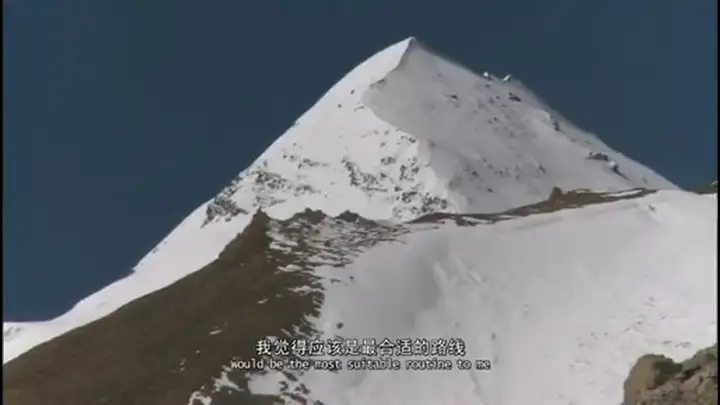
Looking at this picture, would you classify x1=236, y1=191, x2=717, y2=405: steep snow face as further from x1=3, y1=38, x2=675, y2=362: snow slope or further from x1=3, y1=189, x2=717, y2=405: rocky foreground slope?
x1=3, y1=38, x2=675, y2=362: snow slope

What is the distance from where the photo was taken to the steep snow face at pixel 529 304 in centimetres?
2916

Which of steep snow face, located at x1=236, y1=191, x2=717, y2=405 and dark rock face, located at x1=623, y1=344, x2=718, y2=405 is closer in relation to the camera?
dark rock face, located at x1=623, y1=344, x2=718, y2=405

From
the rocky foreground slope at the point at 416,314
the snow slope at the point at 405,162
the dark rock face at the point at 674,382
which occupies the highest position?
the snow slope at the point at 405,162

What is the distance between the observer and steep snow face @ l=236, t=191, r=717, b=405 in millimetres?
29156

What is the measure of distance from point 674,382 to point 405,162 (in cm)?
6666

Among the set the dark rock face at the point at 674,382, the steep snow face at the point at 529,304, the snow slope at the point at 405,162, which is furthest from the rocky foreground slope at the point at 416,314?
the snow slope at the point at 405,162

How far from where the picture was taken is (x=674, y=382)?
21.5 metres

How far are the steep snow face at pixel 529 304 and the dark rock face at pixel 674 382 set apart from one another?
143 inches

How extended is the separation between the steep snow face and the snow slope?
2696 cm

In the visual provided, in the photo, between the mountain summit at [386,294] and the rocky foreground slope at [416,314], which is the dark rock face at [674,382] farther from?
the mountain summit at [386,294]

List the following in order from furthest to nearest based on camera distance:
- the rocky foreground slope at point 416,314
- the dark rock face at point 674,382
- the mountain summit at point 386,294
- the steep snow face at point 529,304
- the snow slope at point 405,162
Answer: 1. the snow slope at point 405,162
2. the mountain summit at point 386,294
3. the steep snow face at point 529,304
4. the rocky foreground slope at point 416,314
5. the dark rock face at point 674,382

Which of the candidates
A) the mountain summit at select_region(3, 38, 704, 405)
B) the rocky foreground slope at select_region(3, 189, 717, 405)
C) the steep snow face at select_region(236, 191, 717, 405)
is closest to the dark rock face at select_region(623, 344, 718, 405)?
the steep snow face at select_region(236, 191, 717, 405)

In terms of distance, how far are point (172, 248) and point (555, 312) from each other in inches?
2025

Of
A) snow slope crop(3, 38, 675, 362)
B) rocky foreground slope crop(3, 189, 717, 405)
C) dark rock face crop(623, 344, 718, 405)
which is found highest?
snow slope crop(3, 38, 675, 362)
